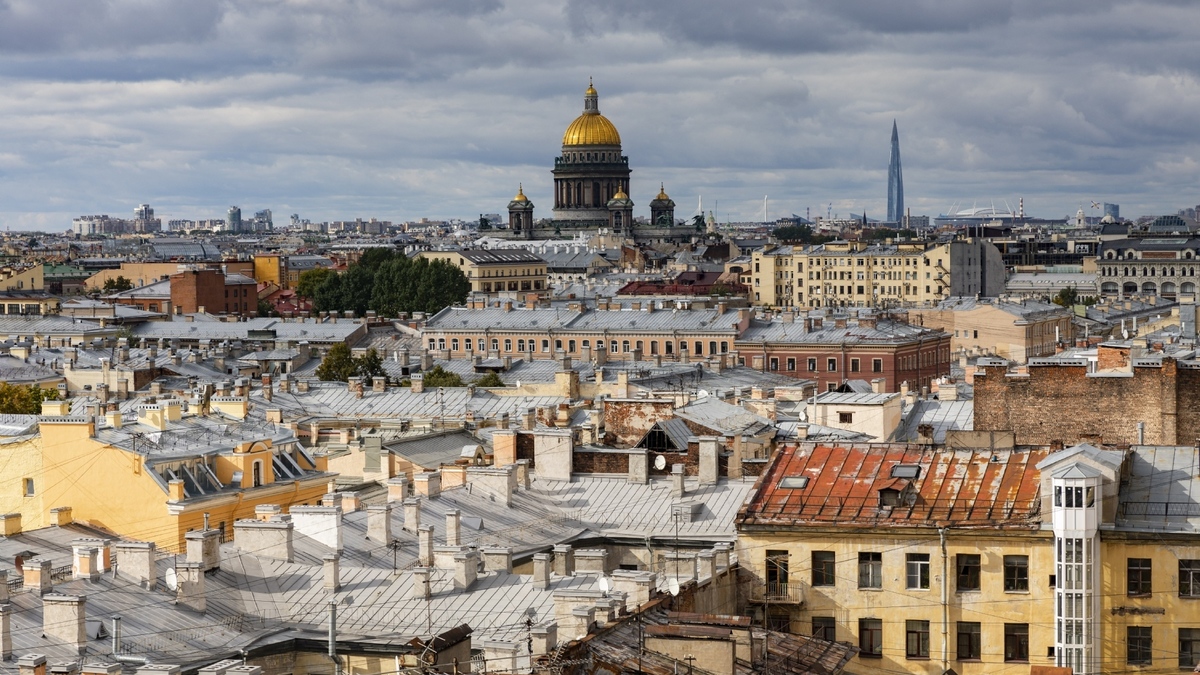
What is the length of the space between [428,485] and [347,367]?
4563 cm

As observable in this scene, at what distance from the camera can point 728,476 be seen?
32906 millimetres

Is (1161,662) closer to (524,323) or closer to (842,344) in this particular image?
(842,344)

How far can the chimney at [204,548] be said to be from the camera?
24.6 meters

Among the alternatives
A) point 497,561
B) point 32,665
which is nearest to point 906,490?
point 497,561

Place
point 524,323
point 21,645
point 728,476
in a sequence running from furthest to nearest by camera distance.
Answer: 1. point 524,323
2. point 728,476
3. point 21,645

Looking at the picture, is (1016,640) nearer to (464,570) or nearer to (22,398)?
(464,570)

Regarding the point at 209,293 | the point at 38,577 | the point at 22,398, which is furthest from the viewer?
the point at 209,293

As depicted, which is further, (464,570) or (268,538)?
(268,538)

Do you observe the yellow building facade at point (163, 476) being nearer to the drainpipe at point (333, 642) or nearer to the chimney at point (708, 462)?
the chimney at point (708, 462)

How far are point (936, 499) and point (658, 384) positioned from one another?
37.9 metres

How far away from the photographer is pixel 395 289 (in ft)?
441

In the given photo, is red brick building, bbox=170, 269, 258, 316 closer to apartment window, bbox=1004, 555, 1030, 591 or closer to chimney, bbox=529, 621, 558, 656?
apartment window, bbox=1004, 555, 1030, 591

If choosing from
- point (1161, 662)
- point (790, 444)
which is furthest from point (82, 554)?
point (1161, 662)

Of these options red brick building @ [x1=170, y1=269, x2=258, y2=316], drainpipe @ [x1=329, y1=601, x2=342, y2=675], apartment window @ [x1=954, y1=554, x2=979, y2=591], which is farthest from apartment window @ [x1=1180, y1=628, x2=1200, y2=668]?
red brick building @ [x1=170, y1=269, x2=258, y2=316]
